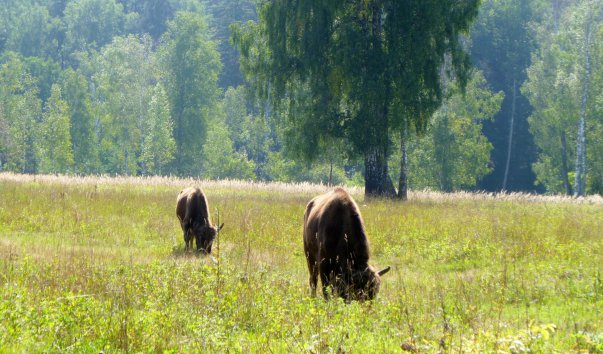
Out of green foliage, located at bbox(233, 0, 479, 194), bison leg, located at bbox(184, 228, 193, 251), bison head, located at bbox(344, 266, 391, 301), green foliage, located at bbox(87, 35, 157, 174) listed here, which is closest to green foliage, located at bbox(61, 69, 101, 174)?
green foliage, located at bbox(87, 35, 157, 174)

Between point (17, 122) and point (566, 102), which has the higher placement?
point (566, 102)

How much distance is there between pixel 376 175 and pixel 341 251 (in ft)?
54.0

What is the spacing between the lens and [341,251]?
→ 8.13 metres

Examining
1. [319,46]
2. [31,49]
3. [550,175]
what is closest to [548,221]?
[319,46]

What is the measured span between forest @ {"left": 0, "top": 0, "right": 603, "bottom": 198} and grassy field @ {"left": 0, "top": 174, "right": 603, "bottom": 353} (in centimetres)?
472

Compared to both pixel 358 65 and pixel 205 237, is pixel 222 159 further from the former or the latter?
pixel 205 237

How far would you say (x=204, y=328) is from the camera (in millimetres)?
5695

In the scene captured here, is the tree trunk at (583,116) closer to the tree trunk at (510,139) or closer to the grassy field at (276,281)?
the tree trunk at (510,139)

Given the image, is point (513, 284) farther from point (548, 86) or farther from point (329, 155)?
point (548, 86)

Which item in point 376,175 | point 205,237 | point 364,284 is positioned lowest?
point 205,237

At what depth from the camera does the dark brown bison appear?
24.6 ft

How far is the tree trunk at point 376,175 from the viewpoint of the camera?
24.2 metres

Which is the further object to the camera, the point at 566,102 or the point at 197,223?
the point at 566,102

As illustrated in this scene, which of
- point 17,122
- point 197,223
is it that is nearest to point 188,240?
point 197,223
